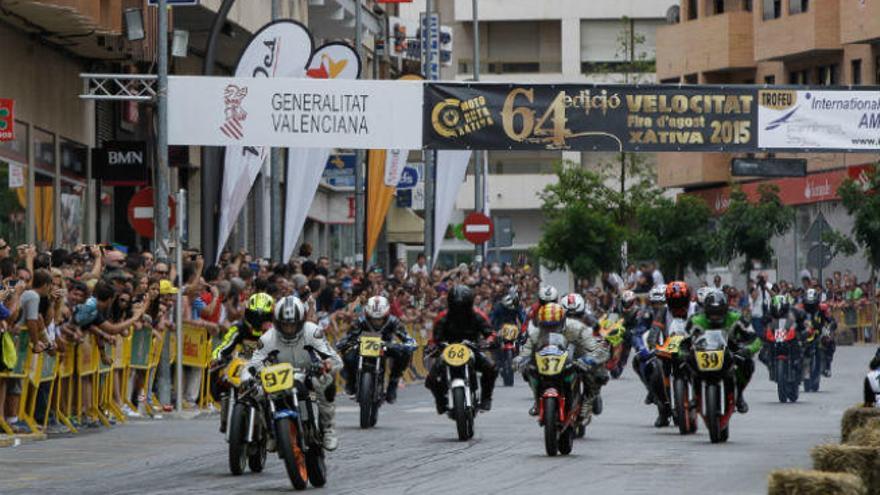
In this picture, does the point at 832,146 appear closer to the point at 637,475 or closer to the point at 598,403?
the point at 598,403

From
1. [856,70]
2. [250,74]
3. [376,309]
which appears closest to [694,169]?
[856,70]

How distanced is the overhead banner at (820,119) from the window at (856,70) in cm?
3592

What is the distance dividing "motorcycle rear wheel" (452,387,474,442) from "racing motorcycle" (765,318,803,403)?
10803 millimetres

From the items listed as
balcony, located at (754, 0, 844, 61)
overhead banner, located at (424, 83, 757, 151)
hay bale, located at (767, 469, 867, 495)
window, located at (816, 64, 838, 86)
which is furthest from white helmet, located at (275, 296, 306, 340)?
window, located at (816, 64, 838, 86)

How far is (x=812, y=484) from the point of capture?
11.8m

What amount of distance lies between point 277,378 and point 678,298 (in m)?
8.20

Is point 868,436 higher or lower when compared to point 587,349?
lower

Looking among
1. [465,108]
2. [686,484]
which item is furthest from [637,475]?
[465,108]

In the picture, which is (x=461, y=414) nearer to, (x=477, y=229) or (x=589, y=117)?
(x=589, y=117)

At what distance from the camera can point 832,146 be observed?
33.2 meters

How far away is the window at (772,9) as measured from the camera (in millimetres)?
74188

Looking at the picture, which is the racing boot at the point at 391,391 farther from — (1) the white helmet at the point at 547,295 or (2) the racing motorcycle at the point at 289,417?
(2) the racing motorcycle at the point at 289,417

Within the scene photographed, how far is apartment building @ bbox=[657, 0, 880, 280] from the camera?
68.4 metres

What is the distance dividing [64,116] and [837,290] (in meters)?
31.8
